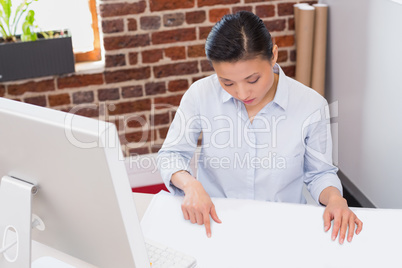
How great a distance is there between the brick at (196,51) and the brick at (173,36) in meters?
0.06

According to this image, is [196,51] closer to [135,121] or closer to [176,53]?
[176,53]

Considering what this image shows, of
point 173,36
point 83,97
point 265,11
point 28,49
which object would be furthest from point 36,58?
point 265,11

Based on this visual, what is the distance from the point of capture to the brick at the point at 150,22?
2576 mm

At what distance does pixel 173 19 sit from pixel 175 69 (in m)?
0.26

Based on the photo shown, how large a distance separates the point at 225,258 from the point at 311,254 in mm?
192

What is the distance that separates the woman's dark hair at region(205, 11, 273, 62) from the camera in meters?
1.37

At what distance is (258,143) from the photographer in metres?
1.57

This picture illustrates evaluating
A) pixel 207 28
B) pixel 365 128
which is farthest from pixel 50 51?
pixel 365 128

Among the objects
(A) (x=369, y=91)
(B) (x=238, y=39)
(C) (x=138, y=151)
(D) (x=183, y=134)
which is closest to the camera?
(B) (x=238, y=39)

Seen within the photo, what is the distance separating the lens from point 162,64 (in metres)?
2.68

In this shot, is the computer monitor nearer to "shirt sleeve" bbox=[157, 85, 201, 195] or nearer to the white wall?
"shirt sleeve" bbox=[157, 85, 201, 195]

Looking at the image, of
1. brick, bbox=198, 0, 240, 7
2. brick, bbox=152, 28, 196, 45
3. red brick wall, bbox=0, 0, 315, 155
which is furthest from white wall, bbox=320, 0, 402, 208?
brick, bbox=152, 28, 196, 45

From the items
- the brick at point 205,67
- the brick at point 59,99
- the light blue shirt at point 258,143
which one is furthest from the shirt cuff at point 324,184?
the brick at point 59,99

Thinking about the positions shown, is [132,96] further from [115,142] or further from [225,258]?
[115,142]
